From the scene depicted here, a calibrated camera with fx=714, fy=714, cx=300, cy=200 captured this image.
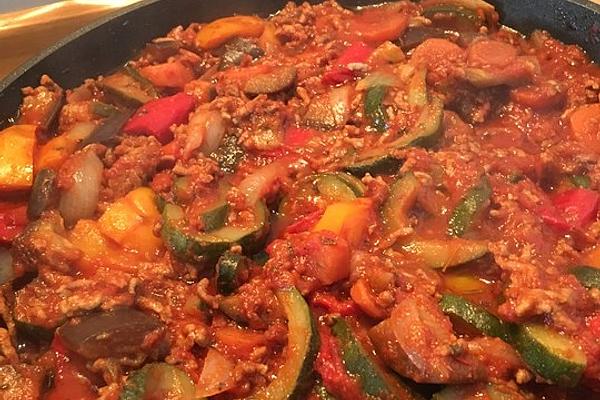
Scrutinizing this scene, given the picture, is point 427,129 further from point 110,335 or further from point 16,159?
point 16,159

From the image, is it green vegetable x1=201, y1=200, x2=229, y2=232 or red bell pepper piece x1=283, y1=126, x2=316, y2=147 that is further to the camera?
red bell pepper piece x1=283, y1=126, x2=316, y2=147

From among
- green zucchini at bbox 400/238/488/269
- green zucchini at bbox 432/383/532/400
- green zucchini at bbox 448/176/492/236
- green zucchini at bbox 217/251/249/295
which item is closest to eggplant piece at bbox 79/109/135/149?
green zucchini at bbox 217/251/249/295

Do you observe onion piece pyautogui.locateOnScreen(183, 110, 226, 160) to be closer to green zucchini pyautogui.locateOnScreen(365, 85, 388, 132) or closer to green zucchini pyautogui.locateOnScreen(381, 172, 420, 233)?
green zucchini pyautogui.locateOnScreen(365, 85, 388, 132)

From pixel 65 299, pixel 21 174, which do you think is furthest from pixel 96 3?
pixel 65 299

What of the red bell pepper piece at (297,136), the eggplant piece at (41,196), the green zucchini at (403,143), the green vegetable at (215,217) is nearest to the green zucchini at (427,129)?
the green zucchini at (403,143)

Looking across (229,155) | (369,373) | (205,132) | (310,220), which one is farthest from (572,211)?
(205,132)

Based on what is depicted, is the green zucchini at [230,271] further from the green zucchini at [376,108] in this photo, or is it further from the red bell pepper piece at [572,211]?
the red bell pepper piece at [572,211]

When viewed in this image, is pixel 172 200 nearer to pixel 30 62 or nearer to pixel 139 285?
pixel 139 285
